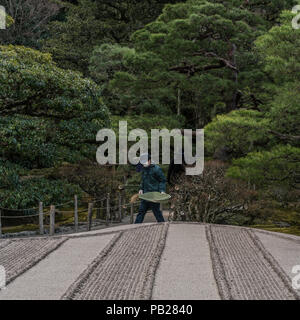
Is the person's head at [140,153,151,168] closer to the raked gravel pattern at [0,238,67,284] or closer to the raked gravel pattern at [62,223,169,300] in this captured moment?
the raked gravel pattern at [62,223,169,300]

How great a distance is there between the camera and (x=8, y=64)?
787 cm

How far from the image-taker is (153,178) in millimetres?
7105

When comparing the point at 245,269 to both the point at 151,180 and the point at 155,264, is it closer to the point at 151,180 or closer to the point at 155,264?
the point at 155,264

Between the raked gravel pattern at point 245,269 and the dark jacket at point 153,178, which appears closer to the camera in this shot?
the raked gravel pattern at point 245,269

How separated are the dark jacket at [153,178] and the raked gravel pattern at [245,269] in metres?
1.34

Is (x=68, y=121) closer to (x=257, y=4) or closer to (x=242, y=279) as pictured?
(x=242, y=279)

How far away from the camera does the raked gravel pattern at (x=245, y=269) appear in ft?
12.6

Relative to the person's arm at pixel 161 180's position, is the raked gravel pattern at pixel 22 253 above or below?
below

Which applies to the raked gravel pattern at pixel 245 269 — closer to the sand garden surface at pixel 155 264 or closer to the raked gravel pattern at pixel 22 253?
the sand garden surface at pixel 155 264

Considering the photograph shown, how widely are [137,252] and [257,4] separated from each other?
10543mm

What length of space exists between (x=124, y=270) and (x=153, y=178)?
2842 millimetres

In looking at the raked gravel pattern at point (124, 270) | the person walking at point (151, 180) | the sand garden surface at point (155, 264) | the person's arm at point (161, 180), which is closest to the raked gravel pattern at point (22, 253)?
the sand garden surface at point (155, 264)

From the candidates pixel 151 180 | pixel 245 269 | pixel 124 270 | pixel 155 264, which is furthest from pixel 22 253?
pixel 151 180

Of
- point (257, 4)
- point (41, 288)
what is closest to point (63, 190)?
point (41, 288)
